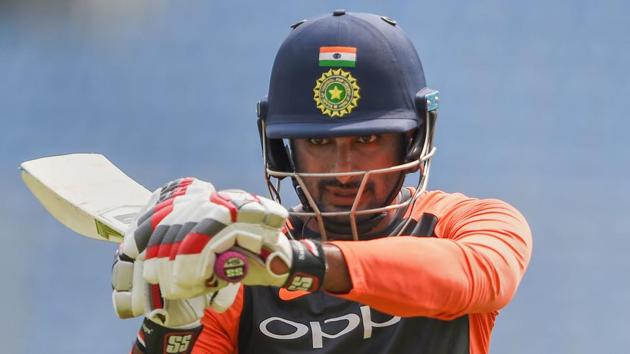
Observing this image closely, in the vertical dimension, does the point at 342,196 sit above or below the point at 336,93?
below

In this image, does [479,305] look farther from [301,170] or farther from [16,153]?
[16,153]

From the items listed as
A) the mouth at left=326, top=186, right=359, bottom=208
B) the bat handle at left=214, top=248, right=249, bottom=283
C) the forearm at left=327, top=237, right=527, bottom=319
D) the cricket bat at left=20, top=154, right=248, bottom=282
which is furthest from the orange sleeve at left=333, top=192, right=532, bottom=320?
the cricket bat at left=20, top=154, right=248, bottom=282

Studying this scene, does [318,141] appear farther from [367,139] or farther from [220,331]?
[220,331]

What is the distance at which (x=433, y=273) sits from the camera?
152cm

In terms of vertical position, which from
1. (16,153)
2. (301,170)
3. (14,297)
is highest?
(301,170)

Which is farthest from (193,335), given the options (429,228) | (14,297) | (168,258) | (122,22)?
(122,22)

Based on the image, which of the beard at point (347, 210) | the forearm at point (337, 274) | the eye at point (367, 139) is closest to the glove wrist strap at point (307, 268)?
the forearm at point (337, 274)

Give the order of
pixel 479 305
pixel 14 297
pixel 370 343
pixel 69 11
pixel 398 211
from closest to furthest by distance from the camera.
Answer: pixel 479 305 → pixel 370 343 → pixel 398 211 → pixel 14 297 → pixel 69 11

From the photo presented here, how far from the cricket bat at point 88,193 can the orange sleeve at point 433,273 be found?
68 cm

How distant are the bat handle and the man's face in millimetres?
610

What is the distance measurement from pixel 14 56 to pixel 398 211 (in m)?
2.18

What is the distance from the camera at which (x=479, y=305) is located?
1.62 m

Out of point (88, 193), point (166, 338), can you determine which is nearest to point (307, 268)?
point (166, 338)

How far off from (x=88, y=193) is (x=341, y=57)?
60 cm
